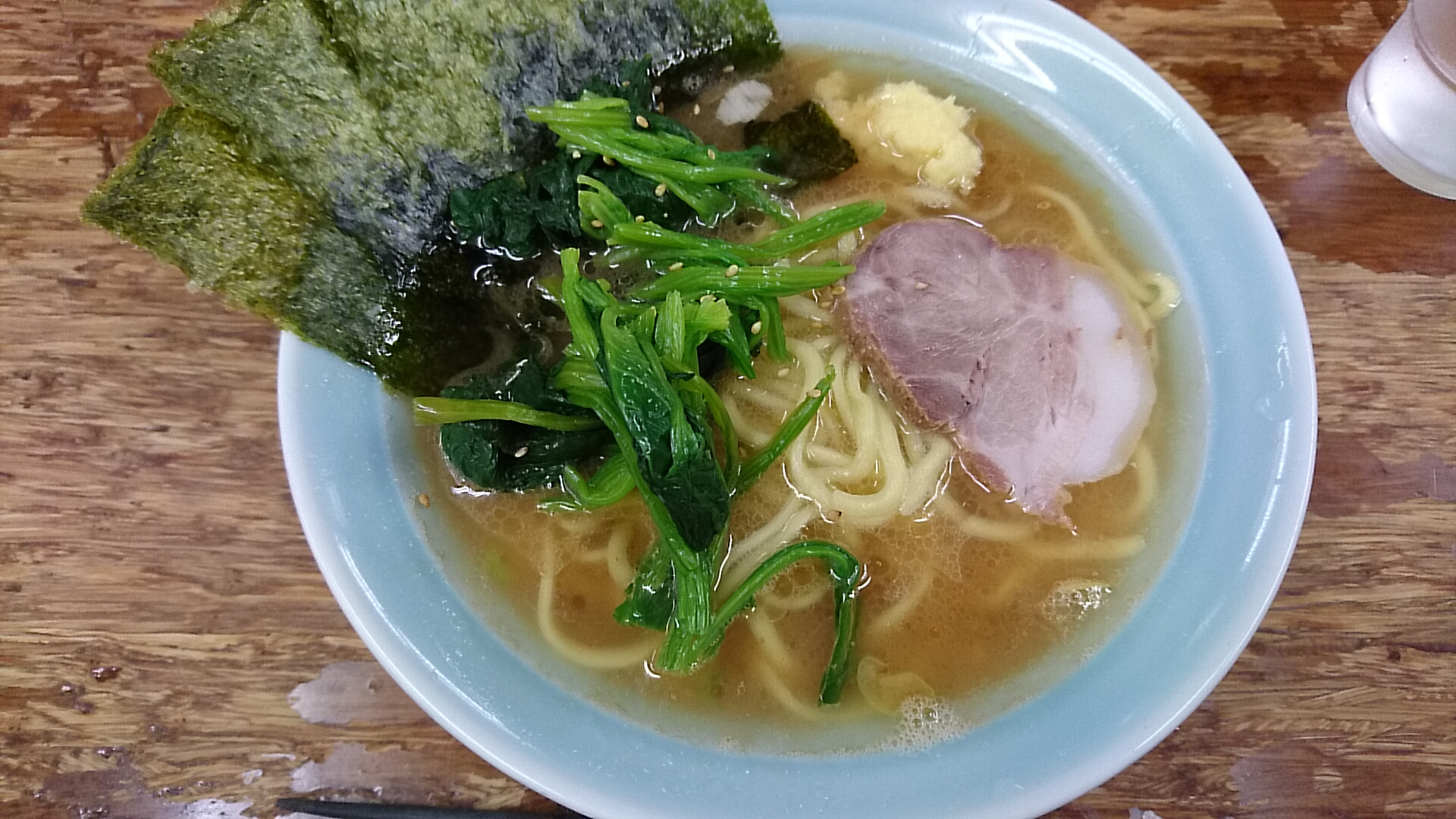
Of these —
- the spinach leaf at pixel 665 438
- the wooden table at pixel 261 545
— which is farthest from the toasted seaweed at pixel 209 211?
the spinach leaf at pixel 665 438

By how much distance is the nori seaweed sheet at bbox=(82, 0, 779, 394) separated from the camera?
4.97ft

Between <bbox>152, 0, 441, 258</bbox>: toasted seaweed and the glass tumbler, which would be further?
the glass tumbler

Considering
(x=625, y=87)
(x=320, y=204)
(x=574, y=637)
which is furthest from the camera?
(x=625, y=87)

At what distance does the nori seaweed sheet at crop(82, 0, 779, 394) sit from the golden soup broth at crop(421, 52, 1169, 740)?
434mm

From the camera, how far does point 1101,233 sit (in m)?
2.11

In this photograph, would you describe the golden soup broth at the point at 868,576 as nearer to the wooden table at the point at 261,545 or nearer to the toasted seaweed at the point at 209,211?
the wooden table at the point at 261,545

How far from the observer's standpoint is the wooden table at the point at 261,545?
5.92 feet

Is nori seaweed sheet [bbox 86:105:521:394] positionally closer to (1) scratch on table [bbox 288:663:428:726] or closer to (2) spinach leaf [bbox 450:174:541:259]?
(2) spinach leaf [bbox 450:174:541:259]

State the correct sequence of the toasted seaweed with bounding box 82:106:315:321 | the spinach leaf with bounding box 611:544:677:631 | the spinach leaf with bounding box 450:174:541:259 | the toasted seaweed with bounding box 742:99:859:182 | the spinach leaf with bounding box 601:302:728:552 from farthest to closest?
the toasted seaweed with bounding box 742:99:859:182 → the spinach leaf with bounding box 450:174:541:259 → the spinach leaf with bounding box 611:544:677:631 → the spinach leaf with bounding box 601:302:728:552 → the toasted seaweed with bounding box 82:106:315:321

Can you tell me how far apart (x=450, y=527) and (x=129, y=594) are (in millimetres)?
846

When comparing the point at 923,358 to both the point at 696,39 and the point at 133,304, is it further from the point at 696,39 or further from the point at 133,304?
the point at 133,304

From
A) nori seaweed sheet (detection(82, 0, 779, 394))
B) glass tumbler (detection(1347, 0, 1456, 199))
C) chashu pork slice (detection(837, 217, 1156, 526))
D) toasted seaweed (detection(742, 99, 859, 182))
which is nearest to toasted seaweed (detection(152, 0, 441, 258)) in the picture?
nori seaweed sheet (detection(82, 0, 779, 394))

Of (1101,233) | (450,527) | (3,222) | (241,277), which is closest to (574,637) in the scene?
(450,527)

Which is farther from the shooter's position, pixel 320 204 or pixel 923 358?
pixel 923 358
